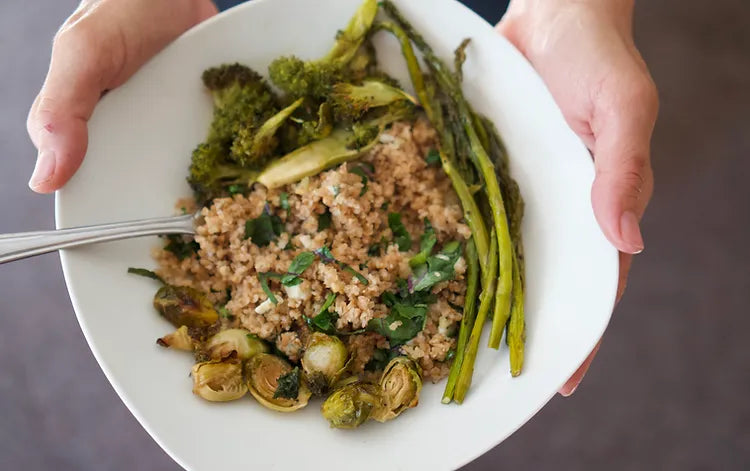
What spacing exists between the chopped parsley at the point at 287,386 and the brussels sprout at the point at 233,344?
125 mm

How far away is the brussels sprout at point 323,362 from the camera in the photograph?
1.95 metres

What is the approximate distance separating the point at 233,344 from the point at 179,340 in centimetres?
16

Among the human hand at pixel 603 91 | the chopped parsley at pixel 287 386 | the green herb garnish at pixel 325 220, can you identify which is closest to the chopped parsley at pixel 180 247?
the green herb garnish at pixel 325 220

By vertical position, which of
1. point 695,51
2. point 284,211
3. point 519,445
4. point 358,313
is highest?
point 284,211

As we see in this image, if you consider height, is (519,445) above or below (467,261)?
below

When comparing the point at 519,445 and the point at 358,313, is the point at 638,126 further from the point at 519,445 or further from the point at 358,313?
the point at 519,445


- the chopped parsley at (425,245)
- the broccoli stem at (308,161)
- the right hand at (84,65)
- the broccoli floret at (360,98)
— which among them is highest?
the right hand at (84,65)

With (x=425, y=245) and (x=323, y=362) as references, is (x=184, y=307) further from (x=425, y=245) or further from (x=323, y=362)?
(x=425, y=245)

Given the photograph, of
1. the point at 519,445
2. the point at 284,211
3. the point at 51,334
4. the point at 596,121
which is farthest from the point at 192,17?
the point at 519,445

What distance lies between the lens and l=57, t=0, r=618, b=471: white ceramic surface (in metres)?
1.91

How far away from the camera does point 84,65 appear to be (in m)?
2.12

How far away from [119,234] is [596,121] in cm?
157

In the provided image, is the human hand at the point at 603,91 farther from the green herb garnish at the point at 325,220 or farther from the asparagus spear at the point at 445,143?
the green herb garnish at the point at 325,220

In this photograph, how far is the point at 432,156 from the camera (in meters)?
2.32
